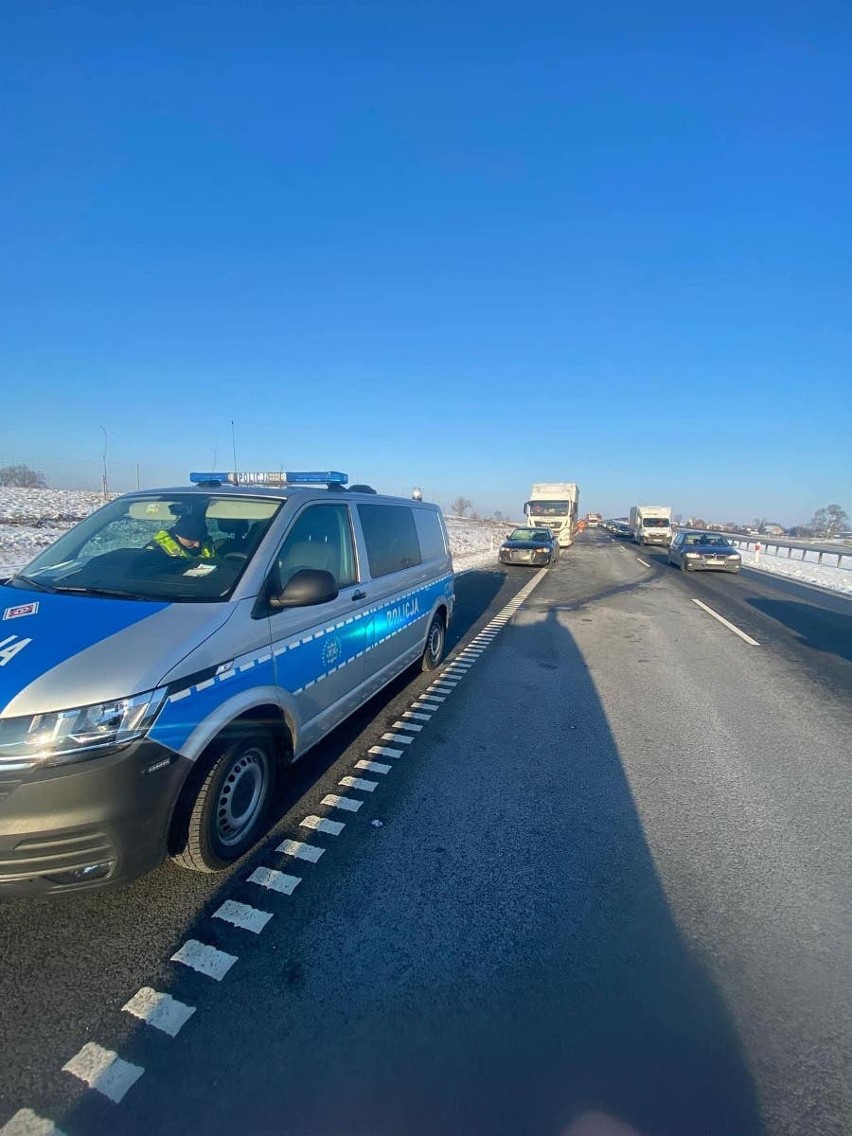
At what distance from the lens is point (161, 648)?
2.33m

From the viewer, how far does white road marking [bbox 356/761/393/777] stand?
396 centimetres

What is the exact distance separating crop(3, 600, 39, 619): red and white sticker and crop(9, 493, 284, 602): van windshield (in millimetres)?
231

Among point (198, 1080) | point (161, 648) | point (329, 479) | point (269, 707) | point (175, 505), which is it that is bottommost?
point (198, 1080)

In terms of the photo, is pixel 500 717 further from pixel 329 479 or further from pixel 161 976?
pixel 161 976

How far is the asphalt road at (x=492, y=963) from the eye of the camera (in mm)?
1747

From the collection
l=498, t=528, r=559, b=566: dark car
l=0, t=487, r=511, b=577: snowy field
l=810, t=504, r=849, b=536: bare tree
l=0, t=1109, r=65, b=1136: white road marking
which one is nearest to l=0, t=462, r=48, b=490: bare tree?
l=0, t=487, r=511, b=577: snowy field

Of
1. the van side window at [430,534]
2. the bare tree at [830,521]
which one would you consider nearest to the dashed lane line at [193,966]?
the van side window at [430,534]

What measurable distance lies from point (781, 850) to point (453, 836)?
203cm

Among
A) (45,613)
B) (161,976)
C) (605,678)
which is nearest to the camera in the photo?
(161,976)

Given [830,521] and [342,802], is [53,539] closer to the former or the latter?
[342,802]

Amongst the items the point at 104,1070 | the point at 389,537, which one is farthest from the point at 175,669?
the point at 389,537

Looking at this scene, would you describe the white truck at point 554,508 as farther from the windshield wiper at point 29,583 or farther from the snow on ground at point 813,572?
the windshield wiper at point 29,583

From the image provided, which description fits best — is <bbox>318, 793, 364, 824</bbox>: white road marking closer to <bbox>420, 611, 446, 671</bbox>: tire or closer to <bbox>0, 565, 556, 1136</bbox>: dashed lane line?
<bbox>0, 565, 556, 1136</bbox>: dashed lane line

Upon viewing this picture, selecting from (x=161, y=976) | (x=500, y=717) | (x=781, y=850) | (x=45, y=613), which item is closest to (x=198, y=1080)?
(x=161, y=976)
